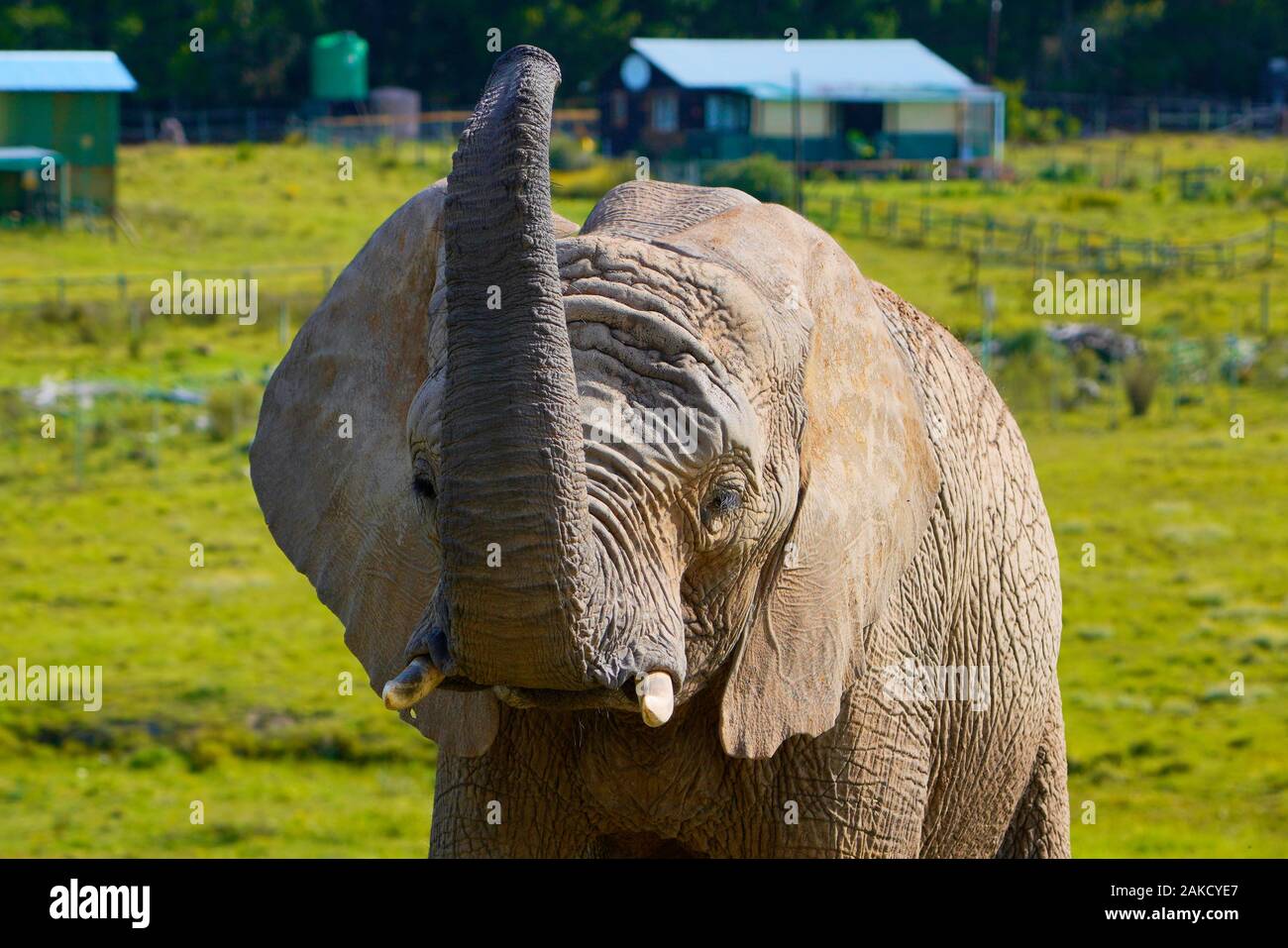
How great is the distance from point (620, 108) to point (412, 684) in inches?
1884

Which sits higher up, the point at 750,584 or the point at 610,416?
the point at 610,416

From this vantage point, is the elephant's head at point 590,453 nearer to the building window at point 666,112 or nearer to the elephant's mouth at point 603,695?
the elephant's mouth at point 603,695

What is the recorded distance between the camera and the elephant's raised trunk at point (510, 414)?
3.46 meters

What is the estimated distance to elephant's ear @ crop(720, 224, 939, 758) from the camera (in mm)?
4434

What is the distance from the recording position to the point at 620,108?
50.6 m

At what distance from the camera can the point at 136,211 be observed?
38125mm

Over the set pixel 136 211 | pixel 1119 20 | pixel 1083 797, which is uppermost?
pixel 1119 20

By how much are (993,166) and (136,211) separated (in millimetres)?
19336

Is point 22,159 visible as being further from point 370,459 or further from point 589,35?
point 370,459

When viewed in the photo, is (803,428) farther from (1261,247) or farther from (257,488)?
(1261,247)

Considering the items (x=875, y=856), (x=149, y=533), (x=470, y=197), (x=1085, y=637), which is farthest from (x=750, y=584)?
(x=149, y=533)

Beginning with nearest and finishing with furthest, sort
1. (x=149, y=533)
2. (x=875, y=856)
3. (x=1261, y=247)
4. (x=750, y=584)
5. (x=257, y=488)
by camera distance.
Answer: (x=750, y=584) → (x=875, y=856) → (x=257, y=488) → (x=149, y=533) → (x=1261, y=247)

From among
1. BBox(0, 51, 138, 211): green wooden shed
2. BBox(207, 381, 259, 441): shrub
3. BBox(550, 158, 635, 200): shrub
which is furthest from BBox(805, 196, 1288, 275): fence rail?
BBox(0, 51, 138, 211): green wooden shed

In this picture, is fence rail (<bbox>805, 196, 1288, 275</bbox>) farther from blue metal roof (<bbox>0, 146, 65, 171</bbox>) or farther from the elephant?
the elephant
